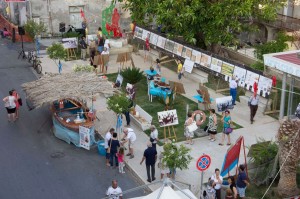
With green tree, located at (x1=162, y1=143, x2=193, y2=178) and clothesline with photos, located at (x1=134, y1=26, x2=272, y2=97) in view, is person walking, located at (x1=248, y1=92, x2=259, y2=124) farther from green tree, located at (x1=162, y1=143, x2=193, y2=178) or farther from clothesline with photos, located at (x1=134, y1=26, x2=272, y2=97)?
green tree, located at (x1=162, y1=143, x2=193, y2=178)

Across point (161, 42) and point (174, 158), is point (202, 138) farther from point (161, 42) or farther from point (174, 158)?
point (161, 42)

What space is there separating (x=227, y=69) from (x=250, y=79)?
223 cm

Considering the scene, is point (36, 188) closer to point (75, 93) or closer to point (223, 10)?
point (75, 93)

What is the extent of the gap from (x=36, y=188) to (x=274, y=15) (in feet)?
54.0

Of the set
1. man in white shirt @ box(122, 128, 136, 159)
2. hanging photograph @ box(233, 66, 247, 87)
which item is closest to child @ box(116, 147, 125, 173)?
man in white shirt @ box(122, 128, 136, 159)

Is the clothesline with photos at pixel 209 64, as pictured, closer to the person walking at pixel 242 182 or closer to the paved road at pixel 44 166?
the person walking at pixel 242 182

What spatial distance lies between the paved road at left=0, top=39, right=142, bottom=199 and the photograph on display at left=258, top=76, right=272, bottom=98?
8.31m

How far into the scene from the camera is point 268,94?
2300 centimetres

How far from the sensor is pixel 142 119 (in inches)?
862

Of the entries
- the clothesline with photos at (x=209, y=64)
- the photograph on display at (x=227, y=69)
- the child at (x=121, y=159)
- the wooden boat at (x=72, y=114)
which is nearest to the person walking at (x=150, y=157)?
the child at (x=121, y=159)

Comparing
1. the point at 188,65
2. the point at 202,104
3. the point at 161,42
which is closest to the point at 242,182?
the point at 202,104

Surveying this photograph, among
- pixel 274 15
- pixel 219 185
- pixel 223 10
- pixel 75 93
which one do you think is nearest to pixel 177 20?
pixel 223 10

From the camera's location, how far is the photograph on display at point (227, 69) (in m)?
25.9

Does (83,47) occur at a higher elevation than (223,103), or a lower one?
higher
